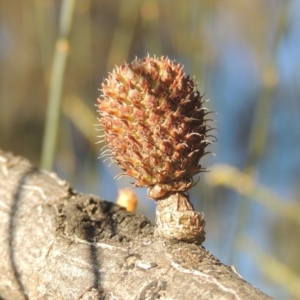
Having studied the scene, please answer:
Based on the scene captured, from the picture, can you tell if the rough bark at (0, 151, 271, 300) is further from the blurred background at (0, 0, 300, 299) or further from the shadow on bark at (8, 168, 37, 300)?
the blurred background at (0, 0, 300, 299)

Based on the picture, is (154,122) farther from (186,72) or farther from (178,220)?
(186,72)

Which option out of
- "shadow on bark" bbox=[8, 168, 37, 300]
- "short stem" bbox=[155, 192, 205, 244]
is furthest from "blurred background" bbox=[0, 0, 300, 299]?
"short stem" bbox=[155, 192, 205, 244]

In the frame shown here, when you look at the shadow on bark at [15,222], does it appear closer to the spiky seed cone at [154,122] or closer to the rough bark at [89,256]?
the rough bark at [89,256]

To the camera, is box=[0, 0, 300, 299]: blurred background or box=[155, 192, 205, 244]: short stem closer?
box=[155, 192, 205, 244]: short stem

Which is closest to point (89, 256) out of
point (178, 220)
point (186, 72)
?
point (178, 220)

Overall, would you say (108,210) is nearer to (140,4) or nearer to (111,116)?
(111,116)
